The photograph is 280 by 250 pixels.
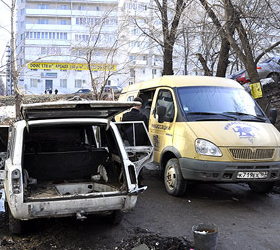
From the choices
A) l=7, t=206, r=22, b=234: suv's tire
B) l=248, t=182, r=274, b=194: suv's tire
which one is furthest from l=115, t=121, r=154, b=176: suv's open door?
l=248, t=182, r=274, b=194: suv's tire

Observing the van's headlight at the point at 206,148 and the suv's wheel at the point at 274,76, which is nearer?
the van's headlight at the point at 206,148

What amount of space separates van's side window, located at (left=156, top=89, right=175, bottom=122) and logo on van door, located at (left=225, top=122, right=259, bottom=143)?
1198mm

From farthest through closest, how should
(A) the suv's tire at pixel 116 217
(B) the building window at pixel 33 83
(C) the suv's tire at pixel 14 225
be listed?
(B) the building window at pixel 33 83
(A) the suv's tire at pixel 116 217
(C) the suv's tire at pixel 14 225

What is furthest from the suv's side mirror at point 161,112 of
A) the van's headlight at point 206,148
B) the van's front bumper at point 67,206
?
the van's front bumper at point 67,206

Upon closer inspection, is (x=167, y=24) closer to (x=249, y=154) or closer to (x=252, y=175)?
(x=249, y=154)

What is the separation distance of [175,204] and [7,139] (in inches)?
126

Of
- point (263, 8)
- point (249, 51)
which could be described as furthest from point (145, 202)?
point (263, 8)

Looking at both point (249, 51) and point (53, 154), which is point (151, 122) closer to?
point (53, 154)

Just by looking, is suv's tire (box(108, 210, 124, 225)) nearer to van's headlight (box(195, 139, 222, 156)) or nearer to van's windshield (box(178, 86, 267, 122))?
van's headlight (box(195, 139, 222, 156))

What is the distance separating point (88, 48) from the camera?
15.1m

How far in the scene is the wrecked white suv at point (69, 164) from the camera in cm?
395

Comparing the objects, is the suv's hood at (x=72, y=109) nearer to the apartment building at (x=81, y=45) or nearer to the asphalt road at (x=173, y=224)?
the asphalt road at (x=173, y=224)

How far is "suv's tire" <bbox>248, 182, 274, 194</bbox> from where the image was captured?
6.41 m

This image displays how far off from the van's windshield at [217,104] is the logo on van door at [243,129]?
0.77ft
